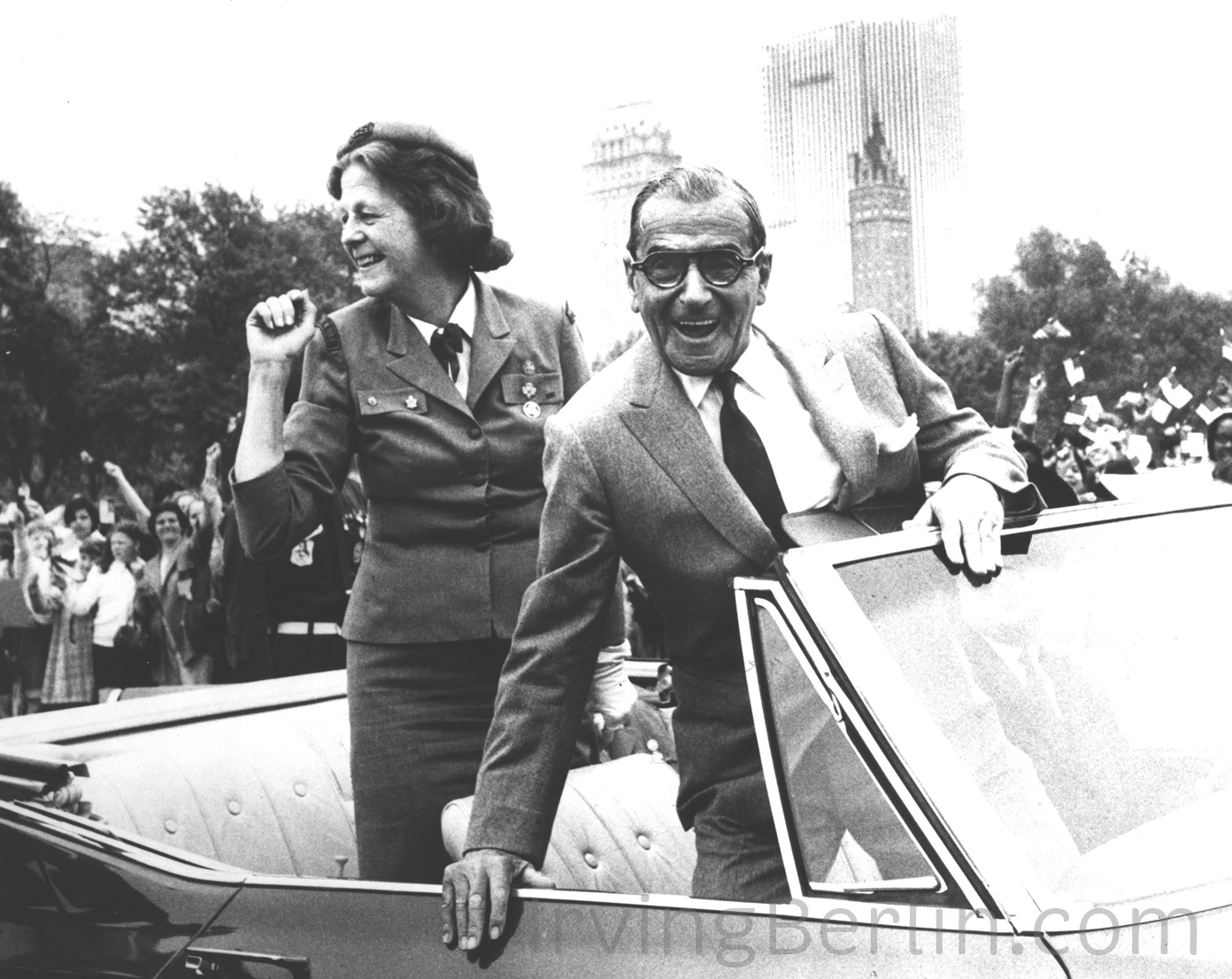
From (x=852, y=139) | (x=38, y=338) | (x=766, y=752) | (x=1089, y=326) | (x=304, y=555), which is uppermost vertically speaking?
(x=852, y=139)

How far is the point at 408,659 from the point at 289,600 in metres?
2.97

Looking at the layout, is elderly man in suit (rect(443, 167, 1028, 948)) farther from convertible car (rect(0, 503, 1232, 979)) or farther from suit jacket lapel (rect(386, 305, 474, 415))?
suit jacket lapel (rect(386, 305, 474, 415))

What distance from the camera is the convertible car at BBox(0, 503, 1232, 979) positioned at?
1.69 meters

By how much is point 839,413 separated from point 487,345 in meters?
1.16

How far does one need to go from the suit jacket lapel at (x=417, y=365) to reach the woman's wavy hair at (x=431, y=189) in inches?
7.5

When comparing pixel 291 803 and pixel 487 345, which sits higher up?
pixel 487 345

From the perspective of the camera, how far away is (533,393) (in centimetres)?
327

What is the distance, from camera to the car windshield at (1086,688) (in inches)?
70.7

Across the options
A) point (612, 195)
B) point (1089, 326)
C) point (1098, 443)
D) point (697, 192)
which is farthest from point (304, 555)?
point (1089, 326)

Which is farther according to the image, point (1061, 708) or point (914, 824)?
point (1061, 708)

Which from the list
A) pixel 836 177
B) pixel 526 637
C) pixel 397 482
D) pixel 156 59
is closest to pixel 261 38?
pixel 156 59

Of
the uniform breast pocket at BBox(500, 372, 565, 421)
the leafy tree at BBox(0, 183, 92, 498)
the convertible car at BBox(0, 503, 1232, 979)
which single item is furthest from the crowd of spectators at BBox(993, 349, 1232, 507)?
the leafy tree at BBox(0, 183, 92, 498)

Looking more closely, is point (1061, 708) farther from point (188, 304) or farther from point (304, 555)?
point (188, 304)

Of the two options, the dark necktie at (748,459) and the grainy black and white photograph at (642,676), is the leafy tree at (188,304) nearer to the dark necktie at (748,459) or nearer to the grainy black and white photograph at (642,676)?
the grainy black and white photograph at (642,676)
